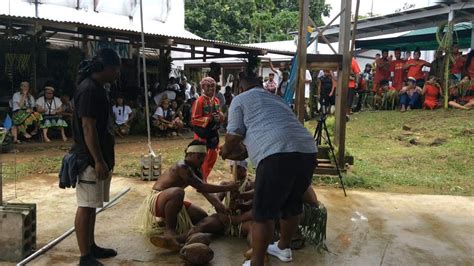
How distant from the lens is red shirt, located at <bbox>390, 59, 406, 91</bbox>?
46.6ft

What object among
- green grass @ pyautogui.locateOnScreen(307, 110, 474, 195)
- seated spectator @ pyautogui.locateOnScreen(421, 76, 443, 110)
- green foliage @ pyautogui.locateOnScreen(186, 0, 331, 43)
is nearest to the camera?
green grass @ pyautogui.locateOnScreen(307, 110, 474, 195)

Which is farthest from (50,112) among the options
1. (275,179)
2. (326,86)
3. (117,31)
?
(275,179)

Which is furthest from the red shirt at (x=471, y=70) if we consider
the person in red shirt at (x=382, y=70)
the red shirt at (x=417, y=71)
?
the person in red shirt at (x=382, y=70)

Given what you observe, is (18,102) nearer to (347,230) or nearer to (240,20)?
(347,230)

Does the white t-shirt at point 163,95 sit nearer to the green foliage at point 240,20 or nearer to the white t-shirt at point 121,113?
the white t-shirt at point 121,113

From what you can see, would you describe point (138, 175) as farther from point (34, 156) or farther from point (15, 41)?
point (15, 41)

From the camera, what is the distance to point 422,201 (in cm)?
583

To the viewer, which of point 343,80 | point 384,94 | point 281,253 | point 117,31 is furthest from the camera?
point 384,94

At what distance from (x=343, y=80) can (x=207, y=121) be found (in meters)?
2.31

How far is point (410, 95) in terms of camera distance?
1328 cm

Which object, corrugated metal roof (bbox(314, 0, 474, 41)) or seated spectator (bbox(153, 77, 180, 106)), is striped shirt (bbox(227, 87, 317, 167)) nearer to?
seated spectator (bbox(153, 77, 180, 106))

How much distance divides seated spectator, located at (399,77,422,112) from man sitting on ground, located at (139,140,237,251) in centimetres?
1057

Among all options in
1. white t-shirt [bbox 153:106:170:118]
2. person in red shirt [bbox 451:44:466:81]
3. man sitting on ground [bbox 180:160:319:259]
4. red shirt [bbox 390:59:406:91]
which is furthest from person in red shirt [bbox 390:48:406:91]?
man sitting on ground [bbox 180:160:319:259]

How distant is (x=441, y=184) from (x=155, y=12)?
12967 mm
